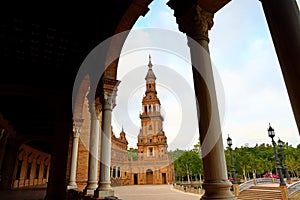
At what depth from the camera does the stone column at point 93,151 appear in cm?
758

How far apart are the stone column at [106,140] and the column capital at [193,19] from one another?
430cm

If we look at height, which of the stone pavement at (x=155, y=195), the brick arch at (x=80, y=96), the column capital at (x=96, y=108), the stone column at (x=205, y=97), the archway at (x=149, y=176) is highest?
the brick arch at (x=80, y=96)

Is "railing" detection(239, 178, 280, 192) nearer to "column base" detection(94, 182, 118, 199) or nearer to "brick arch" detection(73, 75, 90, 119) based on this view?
"brick arch" detection(73, 75, 90, 119)

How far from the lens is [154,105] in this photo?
187ft

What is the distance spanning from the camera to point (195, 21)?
372 centimetres

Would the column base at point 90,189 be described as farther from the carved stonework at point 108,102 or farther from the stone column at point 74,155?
the stone column at point 74,155

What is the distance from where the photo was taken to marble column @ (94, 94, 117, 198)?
20.6 ft

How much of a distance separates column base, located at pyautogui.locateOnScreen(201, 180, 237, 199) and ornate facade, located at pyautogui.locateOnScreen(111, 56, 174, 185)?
1616 inches

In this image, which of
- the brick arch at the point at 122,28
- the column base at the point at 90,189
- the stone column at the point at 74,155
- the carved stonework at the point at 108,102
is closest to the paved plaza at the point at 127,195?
the stone column at the point at 74,155

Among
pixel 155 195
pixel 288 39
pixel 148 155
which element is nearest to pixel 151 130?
pixel 148 155

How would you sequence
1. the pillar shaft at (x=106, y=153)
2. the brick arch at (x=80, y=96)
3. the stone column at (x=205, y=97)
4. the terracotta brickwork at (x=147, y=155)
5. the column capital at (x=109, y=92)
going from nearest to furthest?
the stone column at (x=205, y=97), the pillar shaft at (x=106, y=153), the column capital at (x=109, y=92), the brick arch at (x=80, y=96), the terracotta brickwork at (x=147, y=155)

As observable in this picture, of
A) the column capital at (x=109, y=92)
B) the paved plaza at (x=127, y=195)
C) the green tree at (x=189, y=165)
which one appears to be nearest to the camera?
the column capital at (x=109, y=92)

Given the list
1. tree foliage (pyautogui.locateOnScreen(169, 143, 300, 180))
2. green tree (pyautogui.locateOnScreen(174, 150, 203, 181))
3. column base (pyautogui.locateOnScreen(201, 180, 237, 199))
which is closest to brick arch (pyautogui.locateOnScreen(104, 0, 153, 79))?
column base (pyautogui.locateOnScreen(201, 180, 237, 199))

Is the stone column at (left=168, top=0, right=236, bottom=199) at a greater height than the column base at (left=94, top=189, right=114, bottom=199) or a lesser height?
greater
